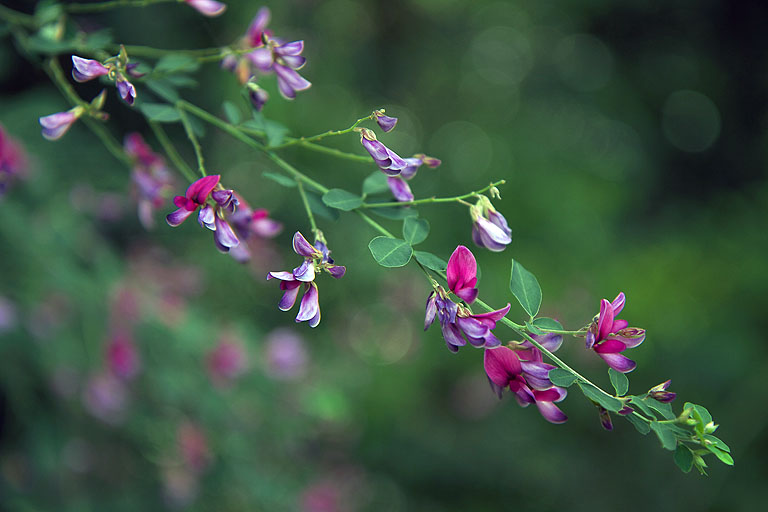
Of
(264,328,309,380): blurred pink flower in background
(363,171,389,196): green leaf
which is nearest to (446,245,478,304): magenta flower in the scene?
(363,171,389,196): green leaf

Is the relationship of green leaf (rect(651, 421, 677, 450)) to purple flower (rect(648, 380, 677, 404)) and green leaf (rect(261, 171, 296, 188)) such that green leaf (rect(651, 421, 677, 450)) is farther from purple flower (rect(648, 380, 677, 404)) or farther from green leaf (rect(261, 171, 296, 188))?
green leaf (rect(261, 171, 296, 188))

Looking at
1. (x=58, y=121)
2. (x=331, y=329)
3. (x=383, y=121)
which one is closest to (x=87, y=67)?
(x=58, y=121)

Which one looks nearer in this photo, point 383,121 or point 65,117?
point 383,121

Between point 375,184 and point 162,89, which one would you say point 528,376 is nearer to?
point 375,184

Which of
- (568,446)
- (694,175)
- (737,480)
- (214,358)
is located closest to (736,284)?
(737,480)

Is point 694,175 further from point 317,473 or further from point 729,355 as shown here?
point 317,473

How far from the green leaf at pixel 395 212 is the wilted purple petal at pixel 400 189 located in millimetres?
13

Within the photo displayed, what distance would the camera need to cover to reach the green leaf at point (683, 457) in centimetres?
66

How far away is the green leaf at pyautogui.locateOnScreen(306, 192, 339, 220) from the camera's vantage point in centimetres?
77

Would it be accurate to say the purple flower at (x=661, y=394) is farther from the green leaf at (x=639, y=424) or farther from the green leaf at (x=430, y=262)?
the green leaf at (x=430, y=262)

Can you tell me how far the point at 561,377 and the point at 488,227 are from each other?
19 centimetres

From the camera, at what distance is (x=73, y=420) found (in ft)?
6.82

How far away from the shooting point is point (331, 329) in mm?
3236

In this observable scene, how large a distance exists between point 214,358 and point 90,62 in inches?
54.0
